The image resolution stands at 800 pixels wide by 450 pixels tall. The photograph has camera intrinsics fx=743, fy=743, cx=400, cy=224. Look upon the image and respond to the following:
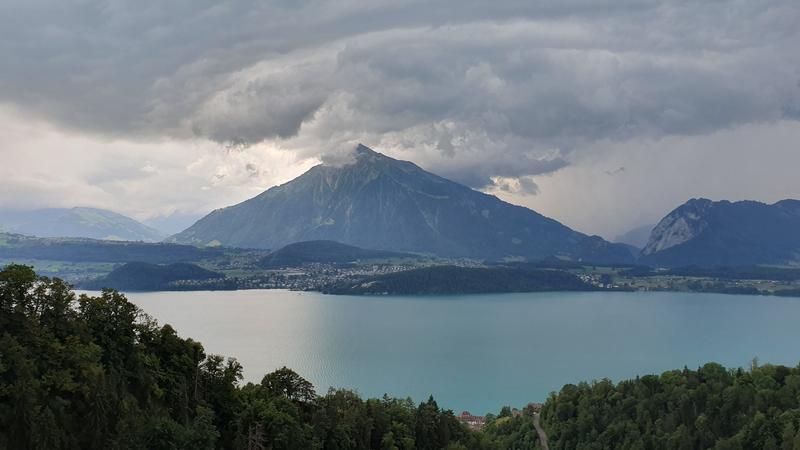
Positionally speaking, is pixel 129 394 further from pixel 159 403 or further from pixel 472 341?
pixel 472 341

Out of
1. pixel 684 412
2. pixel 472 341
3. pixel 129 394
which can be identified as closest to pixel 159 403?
pixel 129 394

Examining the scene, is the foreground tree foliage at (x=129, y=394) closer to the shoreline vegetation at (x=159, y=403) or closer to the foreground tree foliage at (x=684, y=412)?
the shoreline vegetation at (x=159, y=403)

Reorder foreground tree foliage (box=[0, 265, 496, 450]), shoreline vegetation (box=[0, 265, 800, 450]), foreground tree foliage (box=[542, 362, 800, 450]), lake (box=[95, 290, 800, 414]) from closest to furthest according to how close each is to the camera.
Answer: foreground tree foliage (box=[0, 265, 496, 450])
shoreline vegetation (box=[0, 265, 800, 450])
foreground tree foliage (box=[542, 362, 800, 450])
lake (box=[95, 290, 800, 414])

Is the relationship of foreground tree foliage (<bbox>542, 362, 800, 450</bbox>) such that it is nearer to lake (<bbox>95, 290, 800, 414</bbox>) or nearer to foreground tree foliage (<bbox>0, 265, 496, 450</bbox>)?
lake (<bbox>95, 290, 800, 414</bbox>)

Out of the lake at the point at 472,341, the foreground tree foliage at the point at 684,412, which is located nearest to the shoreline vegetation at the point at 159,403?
the foreground tree foliage at the point at 684,412

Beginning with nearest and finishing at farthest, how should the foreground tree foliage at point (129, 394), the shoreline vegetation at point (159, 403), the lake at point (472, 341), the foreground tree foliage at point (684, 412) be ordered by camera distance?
the foreground tree foliage at point (129, 394) → the shoreline vegetation at point (159, 403) → the foreground tree foliage at point (684, 412) → the lake at point (472, 341)

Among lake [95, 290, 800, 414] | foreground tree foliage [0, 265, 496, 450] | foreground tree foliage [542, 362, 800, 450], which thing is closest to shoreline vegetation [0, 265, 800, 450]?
foreground tree foliage [0, 265, 496, 450]
